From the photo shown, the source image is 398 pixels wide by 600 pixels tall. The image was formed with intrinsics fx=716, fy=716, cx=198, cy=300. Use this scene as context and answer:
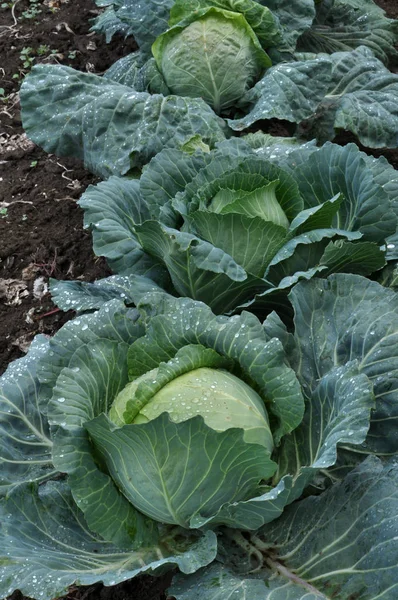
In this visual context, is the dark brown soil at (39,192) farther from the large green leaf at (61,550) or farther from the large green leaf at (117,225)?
the large green leaf at (61,550)

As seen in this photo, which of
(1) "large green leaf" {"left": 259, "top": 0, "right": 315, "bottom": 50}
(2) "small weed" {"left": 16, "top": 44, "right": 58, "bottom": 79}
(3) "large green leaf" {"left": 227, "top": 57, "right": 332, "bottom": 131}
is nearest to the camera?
(3) "large green leaf" {"left": 227, "top": 57, "right": 332, "bottom": 131}

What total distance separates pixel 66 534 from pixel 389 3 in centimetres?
544

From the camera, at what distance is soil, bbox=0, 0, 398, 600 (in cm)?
423

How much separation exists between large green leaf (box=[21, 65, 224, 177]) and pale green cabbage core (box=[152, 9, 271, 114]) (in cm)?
25

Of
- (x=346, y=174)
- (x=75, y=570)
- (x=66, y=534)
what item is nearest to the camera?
(x=75, y=570)

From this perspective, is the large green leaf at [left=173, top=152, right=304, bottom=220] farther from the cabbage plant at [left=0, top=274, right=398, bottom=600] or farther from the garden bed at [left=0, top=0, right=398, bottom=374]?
the garden bed at [left=0, top=0, right=398, bottom=374]

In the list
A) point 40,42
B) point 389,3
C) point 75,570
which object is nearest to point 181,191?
point 75,570

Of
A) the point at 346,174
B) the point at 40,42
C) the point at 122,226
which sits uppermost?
the point at 346,174

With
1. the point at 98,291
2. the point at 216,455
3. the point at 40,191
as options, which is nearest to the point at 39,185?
the point at 40,191

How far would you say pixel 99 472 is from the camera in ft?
7.40

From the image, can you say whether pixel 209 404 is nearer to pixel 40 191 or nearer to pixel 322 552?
pixel 322 552

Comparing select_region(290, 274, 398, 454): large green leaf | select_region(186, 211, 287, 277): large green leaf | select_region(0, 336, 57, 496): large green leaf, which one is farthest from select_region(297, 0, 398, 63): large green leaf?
select_region(0, 336, 57, 496): large green leaf

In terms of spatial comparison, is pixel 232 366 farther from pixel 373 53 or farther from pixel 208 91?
pixel 373 53

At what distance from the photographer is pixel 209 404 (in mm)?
2213
